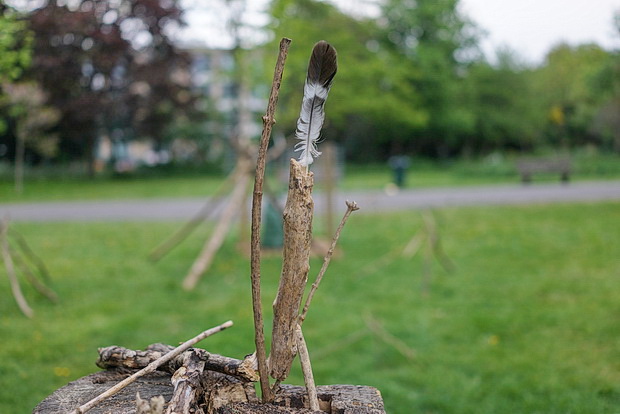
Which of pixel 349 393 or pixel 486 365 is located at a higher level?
pixel 349 393

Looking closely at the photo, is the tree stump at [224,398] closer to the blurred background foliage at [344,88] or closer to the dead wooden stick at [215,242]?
the dead wooden stick at [215,242]

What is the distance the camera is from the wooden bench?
21000 mm

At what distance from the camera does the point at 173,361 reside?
7.73 feet

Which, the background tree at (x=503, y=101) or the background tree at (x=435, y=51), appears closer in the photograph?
the background tree at (x=435, y=51)

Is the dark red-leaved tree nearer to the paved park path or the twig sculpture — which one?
the paved park path

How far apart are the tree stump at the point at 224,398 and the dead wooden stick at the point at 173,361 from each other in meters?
0.05

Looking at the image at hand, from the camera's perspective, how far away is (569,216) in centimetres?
1312

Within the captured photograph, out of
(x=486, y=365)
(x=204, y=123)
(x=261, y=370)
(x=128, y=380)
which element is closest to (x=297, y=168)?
(x=261, y=370)

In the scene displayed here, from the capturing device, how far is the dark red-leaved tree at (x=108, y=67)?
9.00 m

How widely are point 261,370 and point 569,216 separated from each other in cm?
1225

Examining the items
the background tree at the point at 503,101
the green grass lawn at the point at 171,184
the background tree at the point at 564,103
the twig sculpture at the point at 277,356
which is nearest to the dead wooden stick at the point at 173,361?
the twig sculpture at the point at 277,356

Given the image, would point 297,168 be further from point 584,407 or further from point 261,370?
point 584,407

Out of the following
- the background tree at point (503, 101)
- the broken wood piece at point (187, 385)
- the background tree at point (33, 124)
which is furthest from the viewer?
the background tree at point (503, 101)

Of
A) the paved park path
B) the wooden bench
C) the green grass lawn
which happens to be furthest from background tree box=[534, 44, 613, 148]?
the paved park path
